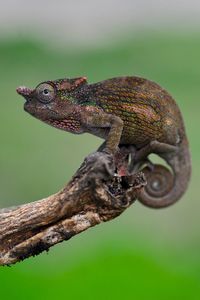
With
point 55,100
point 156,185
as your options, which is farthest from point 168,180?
point 55,100

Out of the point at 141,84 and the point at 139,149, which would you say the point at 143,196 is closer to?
the point at 139,149

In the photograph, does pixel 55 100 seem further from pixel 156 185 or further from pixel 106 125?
pixel 156 185

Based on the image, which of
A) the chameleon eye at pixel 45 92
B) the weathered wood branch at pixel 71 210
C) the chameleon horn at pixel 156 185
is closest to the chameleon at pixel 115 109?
the chameleon eye at pixel 45 92

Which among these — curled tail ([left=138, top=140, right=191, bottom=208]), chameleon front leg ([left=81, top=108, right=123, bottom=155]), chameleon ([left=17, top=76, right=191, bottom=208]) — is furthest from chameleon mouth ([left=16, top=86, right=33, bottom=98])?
curled tail ([left=138, top=140, right=191, bottom=208])

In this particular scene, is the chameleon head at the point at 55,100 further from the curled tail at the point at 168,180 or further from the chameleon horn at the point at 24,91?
the curled tail at the point at 168,180

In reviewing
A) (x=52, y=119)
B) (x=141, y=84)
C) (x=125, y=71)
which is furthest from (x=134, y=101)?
(x=125, y=71)

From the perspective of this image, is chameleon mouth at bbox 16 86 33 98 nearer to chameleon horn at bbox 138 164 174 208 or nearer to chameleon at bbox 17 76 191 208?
chameleon at bbox 17 76 191 208
